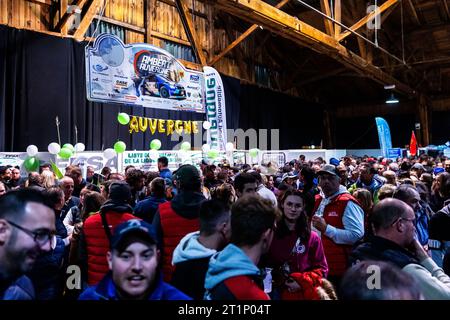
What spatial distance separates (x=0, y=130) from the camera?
758cm

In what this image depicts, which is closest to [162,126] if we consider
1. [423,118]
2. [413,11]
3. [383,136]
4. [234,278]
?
[383,136]

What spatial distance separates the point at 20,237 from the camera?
1.38 m

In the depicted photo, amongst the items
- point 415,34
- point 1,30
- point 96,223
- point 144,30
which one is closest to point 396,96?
point 415,34

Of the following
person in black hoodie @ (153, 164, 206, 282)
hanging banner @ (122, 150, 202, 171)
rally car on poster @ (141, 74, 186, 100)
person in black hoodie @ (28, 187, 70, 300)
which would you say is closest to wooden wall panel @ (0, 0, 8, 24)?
rally car on poster @ (141, 74, 186, 100)

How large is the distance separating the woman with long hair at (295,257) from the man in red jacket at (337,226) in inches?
13.3

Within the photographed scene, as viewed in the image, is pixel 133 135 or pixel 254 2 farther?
pixel 133 135

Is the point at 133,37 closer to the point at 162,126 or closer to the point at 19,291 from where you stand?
the point at 162,126

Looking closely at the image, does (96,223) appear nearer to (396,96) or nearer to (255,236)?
(255,236)

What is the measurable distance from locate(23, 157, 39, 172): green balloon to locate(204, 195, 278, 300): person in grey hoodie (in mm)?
5583

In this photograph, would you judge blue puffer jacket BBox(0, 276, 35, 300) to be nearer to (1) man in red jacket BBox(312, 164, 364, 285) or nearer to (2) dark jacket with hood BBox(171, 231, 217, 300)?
(2) dark jacket with hood BBox(171, 231, 217, 300)

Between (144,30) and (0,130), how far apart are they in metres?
5.01

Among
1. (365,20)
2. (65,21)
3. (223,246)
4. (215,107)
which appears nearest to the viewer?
(223,246)

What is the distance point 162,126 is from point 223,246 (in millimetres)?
Result: 9617

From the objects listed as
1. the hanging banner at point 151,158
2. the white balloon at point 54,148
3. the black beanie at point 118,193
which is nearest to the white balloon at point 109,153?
the hanging banner at point 151,158
